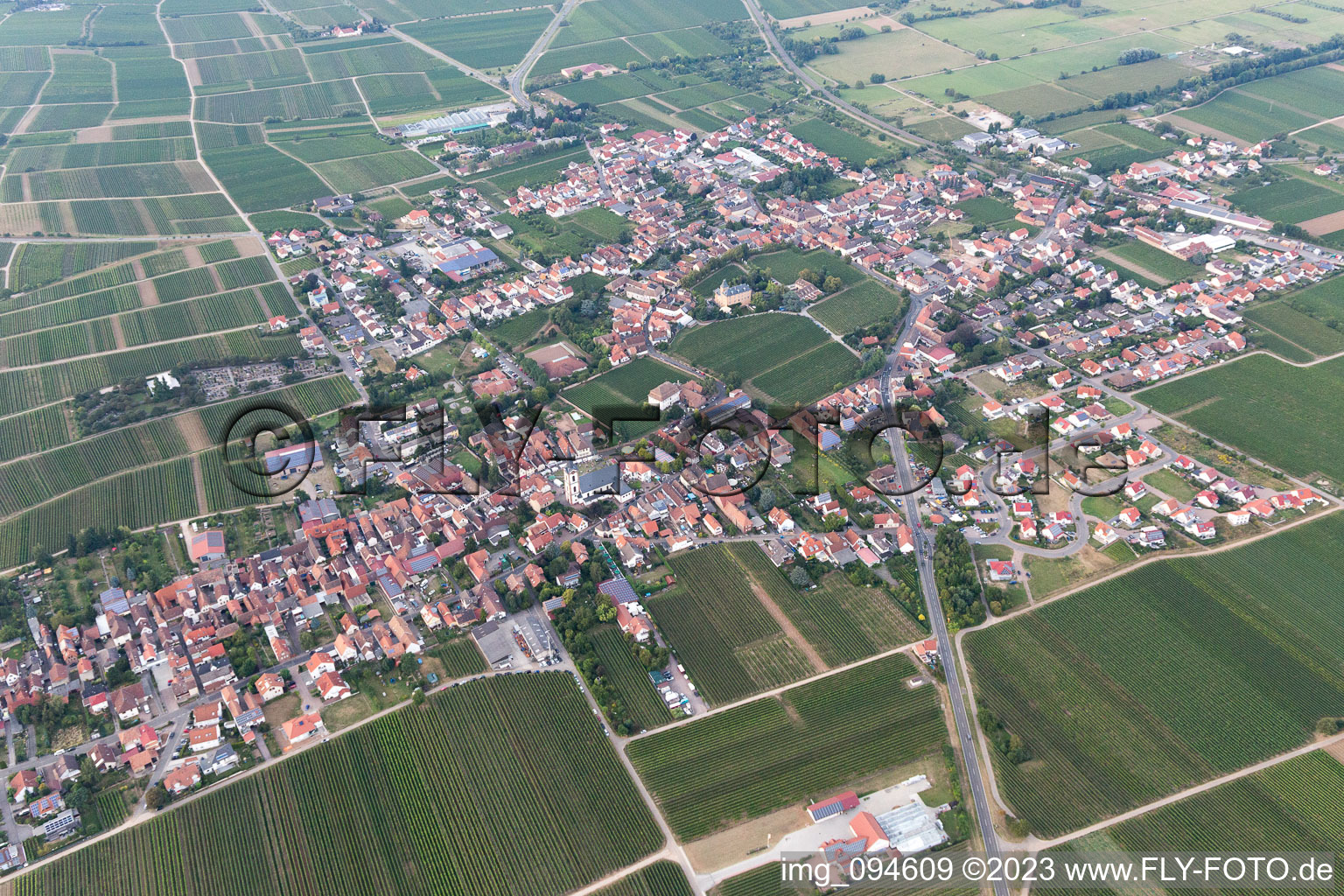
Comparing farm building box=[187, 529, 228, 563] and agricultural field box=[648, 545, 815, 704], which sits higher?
agricultural field box=[648, 545, 815, 704]

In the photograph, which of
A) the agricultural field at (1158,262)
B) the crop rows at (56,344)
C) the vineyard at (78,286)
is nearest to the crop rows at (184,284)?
the vineyard at (78,286)

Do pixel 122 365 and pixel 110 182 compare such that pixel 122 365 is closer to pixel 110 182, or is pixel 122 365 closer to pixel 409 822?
pixel 110 182

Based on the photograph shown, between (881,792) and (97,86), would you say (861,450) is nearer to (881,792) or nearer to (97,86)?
(881,792)

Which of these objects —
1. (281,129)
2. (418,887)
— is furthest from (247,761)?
(281,129)

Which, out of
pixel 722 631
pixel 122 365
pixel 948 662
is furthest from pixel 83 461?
pixel 948 662

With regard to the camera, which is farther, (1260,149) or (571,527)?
(1260,149)

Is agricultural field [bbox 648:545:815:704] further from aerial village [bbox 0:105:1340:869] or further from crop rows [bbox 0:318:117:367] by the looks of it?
crop rows [bbox 0:318:117:367]

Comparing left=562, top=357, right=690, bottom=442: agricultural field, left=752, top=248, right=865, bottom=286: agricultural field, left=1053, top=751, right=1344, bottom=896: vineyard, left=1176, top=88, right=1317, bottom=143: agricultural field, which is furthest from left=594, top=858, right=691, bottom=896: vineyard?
left=1176, top=88, right=1317, bottom=143: agricultural field
